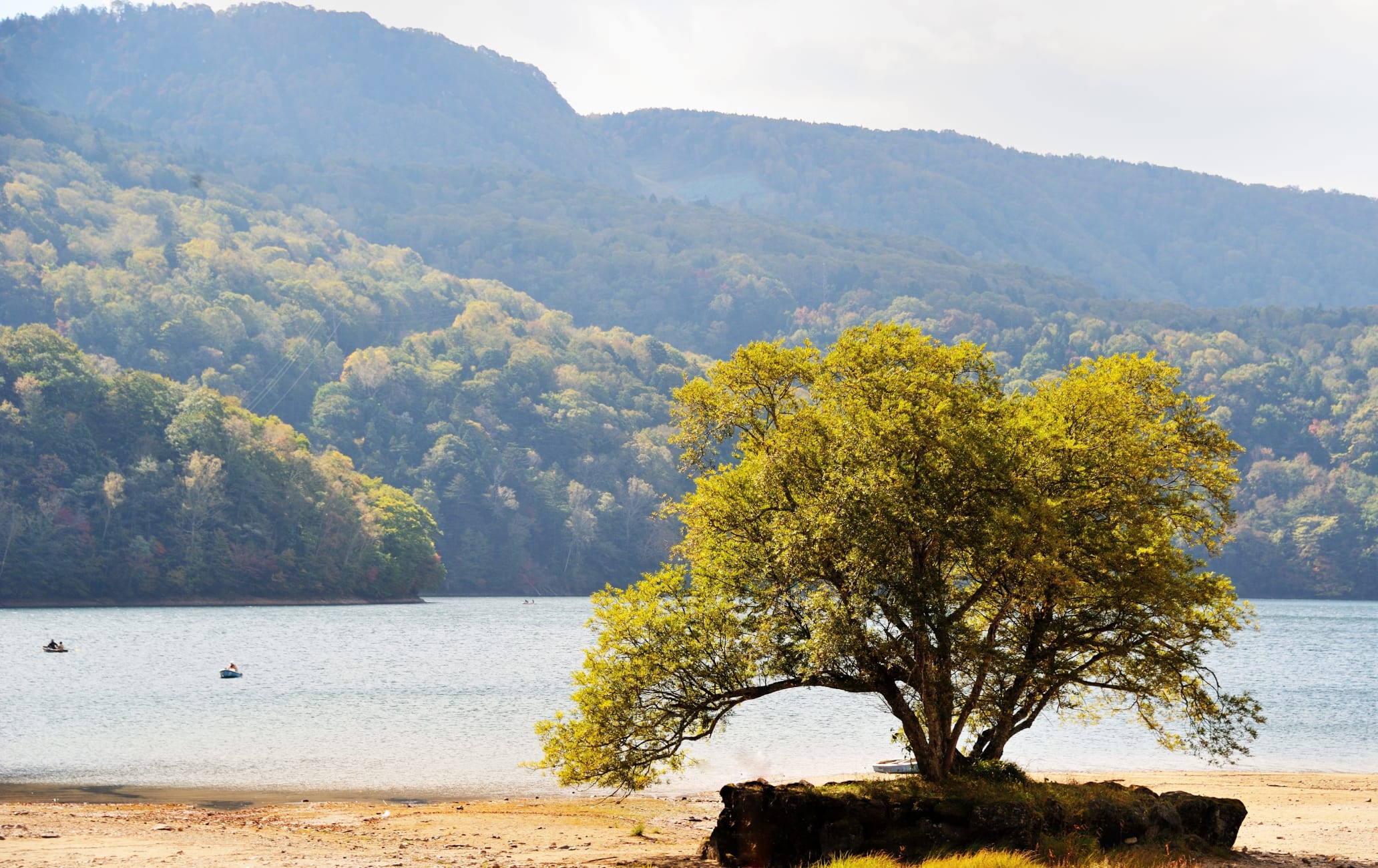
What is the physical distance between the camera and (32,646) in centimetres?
8538

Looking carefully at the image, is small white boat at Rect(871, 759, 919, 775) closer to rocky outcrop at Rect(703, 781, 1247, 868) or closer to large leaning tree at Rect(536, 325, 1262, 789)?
large leaning tree at Rect(536, 325, 1262, 789)

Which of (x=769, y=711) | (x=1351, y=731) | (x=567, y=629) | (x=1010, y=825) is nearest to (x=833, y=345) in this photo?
(x=1010, y=825)

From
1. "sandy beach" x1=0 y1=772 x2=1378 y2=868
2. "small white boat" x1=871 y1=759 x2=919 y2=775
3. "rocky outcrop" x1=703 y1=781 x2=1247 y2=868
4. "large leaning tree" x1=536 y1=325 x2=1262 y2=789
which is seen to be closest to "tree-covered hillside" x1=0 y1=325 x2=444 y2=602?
"sandy beach" x1=0 y1=772 x2=1378 y2=868

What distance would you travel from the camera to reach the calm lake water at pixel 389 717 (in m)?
43.0

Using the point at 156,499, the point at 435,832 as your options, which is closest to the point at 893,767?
the point at 435,832

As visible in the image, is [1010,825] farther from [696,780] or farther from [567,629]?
[567,629]

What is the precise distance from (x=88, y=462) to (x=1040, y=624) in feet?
433

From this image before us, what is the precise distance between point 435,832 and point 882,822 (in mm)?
10462

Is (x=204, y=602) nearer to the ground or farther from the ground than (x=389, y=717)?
farther from the ground

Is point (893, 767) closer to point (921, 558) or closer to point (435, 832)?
point (435, 832)

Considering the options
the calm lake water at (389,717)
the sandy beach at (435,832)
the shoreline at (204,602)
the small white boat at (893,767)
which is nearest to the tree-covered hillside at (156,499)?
the shoreline at (204,602)

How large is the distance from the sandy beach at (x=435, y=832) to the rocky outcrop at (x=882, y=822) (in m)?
1.51

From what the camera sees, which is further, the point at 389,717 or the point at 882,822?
the point at 389,717

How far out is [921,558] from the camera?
24.2m
